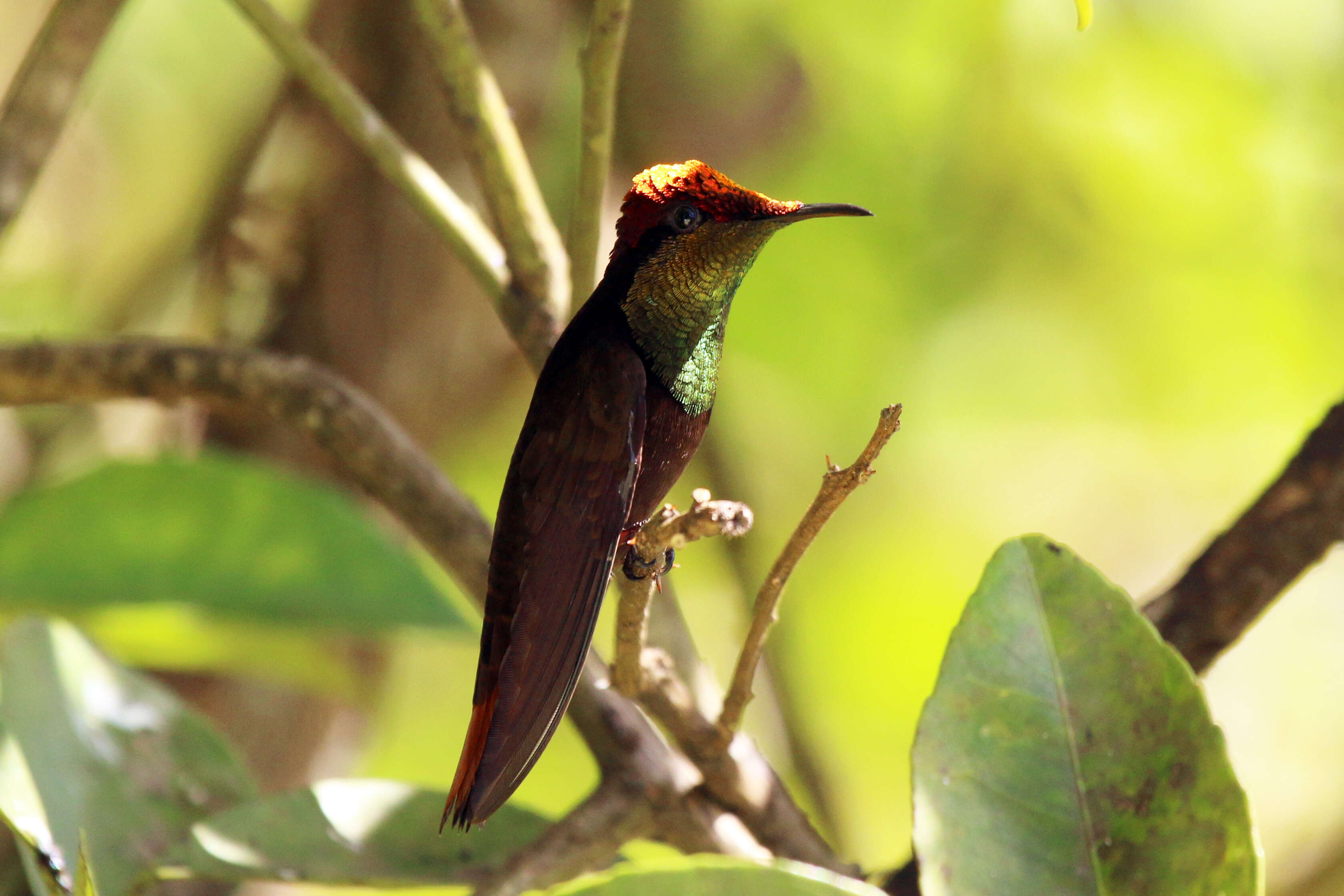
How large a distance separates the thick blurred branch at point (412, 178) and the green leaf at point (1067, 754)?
0.47 metres

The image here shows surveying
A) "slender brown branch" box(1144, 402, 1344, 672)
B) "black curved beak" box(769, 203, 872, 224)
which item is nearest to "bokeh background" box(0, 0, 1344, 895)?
"slender brown branch" box(1144, 402, 1344, 672)

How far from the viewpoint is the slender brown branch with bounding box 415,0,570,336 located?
1087 millimetres

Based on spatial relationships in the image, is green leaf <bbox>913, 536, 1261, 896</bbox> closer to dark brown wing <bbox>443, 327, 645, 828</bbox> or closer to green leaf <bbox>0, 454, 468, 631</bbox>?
dark brown wing <bbox>443, 327, 645, 828</bbox>

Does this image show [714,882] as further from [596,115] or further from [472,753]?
[596,115]

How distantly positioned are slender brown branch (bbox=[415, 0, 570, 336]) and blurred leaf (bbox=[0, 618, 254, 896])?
58cm

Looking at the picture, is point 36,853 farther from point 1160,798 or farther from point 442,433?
point 442,433

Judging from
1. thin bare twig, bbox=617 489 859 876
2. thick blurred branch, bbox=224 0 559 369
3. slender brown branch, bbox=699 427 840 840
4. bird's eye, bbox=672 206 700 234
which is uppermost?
bird's eye, bbox=672 206 700 234

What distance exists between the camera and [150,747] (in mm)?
1246

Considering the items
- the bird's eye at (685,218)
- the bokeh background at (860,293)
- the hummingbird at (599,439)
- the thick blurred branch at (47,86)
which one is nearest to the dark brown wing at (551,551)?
the hummingbird at (599,439)

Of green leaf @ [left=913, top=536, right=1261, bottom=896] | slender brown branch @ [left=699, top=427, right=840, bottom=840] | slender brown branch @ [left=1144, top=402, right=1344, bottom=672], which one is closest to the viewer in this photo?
green leaf @ [left=913, top=536, right=1261, bottom=896]

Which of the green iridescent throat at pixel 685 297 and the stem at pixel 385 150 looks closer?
the green iridescent throat at pixel 685 297

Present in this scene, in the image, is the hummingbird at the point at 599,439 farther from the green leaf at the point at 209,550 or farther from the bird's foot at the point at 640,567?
the green leaf at the point at 209,550

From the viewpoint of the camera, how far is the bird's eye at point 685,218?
921 millimetres

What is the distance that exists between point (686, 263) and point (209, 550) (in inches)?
35.7
